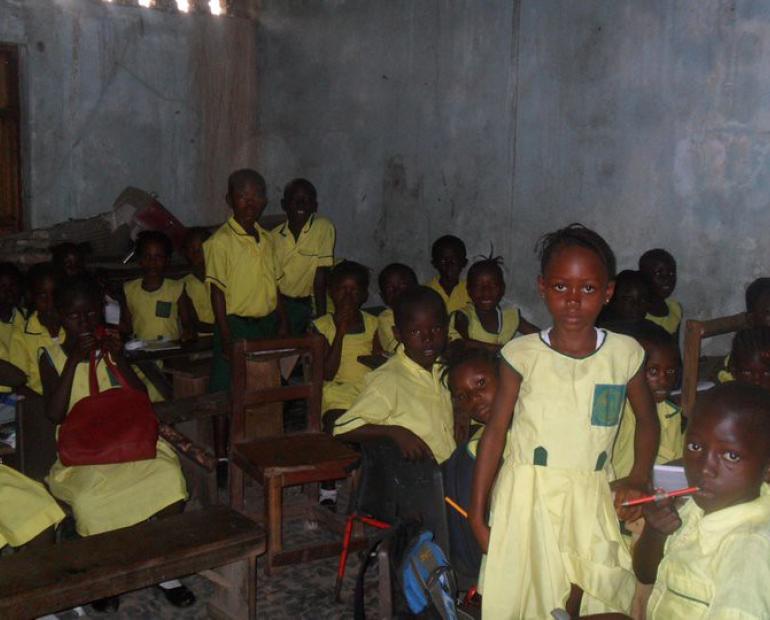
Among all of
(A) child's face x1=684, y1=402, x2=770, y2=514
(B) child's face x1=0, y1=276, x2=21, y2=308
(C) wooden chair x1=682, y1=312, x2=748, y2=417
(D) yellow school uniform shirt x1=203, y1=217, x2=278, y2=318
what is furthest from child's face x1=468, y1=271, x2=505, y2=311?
(A) child's face x1=684, y1=402, x2=770, y2=514

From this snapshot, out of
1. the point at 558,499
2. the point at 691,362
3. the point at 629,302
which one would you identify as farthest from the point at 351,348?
the point at 558,499

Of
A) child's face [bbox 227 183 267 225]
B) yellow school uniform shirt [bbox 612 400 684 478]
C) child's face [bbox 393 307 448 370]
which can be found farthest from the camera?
child's face [bbox 227 183 267 225]

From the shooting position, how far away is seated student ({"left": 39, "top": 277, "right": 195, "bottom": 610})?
3316 millimetres

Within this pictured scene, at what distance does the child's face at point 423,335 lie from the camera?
11.3 feet

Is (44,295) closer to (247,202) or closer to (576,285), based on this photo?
(247,202)

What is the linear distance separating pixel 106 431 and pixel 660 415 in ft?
6.40

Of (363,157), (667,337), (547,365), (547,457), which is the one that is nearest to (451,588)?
(547,457)

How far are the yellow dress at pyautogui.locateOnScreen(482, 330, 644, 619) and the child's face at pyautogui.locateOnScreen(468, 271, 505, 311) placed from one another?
2.43 metres

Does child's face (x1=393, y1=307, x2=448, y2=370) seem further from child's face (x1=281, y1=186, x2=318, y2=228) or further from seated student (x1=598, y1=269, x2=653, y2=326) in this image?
child's face (x1=281, y1=186, x2=318, y2=228)

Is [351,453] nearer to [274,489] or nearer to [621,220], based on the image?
[274,489]

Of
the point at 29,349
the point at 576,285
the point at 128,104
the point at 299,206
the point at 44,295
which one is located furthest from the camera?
the point at 128,104

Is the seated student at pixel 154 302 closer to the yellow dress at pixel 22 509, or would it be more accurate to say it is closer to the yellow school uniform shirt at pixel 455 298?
the yellow school uniform shirt at pixel 455 298

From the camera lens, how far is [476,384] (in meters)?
2.98

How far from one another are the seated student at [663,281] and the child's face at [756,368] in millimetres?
1629
